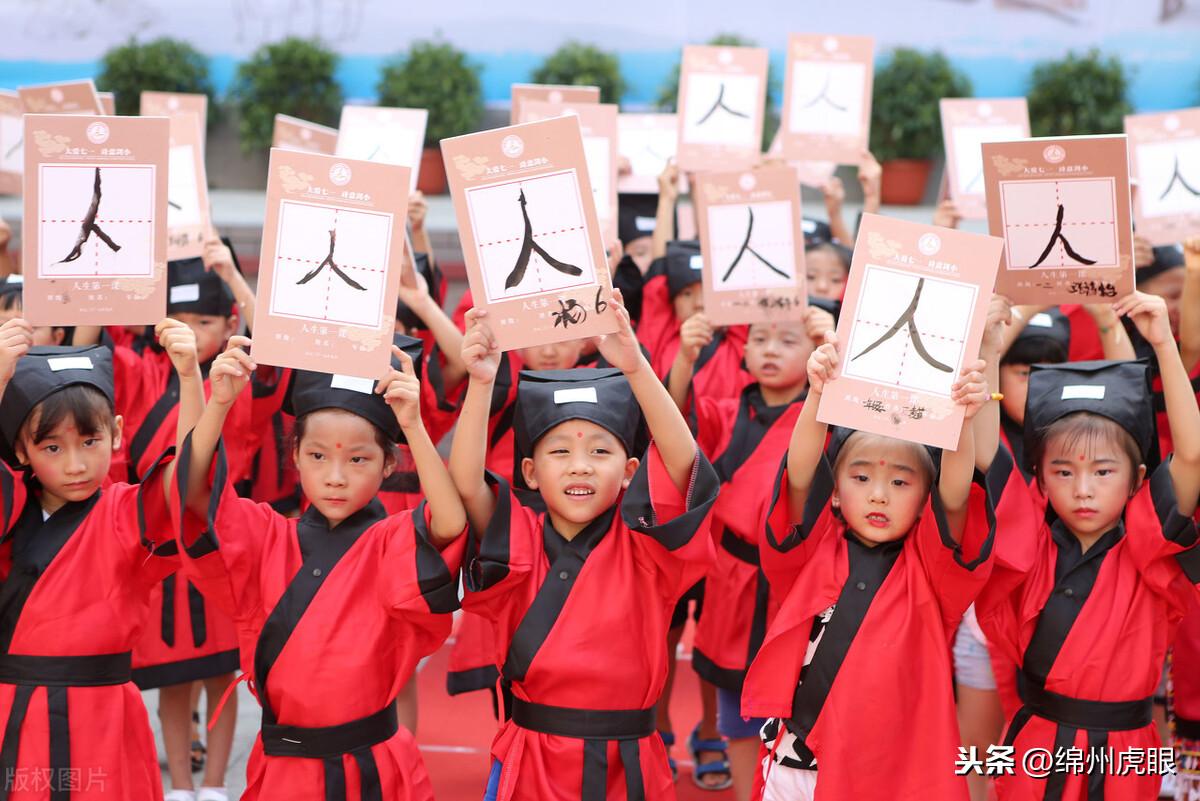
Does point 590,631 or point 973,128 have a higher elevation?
point 973,128

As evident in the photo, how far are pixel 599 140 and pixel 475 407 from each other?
219cm

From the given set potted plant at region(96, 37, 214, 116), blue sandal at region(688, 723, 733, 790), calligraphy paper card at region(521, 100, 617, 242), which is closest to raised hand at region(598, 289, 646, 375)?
calligraphy paper card at region(521, 100, 617, 242)

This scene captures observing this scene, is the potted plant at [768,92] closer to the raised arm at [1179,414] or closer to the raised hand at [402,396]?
the raised arm at [1179,414]

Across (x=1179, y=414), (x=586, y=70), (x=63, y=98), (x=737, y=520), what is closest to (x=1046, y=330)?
(x=1179, y=414)

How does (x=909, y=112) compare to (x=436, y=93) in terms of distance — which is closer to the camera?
(x=909, y=112)

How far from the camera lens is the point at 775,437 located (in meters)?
3.59

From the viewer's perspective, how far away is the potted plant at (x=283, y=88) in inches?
433

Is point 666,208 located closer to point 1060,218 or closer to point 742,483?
point 742,483

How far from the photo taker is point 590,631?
2803 millimetres

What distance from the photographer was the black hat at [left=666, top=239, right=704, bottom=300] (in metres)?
4.50

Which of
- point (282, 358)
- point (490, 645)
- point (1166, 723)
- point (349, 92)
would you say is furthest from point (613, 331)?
point (349, 92)

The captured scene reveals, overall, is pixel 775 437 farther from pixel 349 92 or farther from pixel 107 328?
pixel 349 92

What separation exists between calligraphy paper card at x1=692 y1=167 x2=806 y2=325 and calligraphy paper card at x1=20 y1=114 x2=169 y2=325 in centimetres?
159

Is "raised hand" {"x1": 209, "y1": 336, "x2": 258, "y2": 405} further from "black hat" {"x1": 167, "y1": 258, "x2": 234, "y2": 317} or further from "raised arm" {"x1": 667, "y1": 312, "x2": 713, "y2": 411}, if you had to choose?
"black hat" {"x1": 167, "y1": 258, "x2": 234, "y2": 317}
